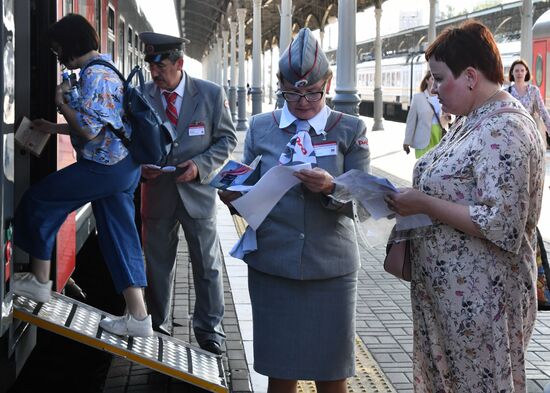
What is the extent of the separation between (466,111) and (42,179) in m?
1.97

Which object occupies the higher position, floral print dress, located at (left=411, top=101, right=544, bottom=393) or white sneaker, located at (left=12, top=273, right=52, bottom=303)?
floral print dress, located at (left=411, top=101, right=544, bottom=393)

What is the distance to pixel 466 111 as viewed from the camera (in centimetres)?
287

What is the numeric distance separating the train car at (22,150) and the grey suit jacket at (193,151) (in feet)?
1.60

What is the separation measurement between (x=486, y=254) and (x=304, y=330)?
94cm

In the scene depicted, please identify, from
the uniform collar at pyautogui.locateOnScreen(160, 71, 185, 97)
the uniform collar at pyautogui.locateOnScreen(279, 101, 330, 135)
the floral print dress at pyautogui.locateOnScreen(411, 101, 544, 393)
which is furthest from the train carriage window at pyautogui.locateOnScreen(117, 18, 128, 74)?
the floral print dress at pyautogui.locateOnScreen(411, 101, 544, 393)

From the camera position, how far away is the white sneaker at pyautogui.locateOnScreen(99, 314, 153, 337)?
162 inches

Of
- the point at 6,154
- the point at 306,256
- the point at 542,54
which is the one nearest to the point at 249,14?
the point at 542,54

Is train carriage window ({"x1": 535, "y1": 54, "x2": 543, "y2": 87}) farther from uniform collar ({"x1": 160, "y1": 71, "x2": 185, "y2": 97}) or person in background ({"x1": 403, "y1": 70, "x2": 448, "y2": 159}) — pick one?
uniform collar ({"x1": 160, "y1": 71, "x2": 185, "y2": 97})

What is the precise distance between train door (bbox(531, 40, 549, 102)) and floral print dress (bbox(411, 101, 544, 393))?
19.9 metres

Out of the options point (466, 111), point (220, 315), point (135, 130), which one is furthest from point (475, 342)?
point (220, 315)

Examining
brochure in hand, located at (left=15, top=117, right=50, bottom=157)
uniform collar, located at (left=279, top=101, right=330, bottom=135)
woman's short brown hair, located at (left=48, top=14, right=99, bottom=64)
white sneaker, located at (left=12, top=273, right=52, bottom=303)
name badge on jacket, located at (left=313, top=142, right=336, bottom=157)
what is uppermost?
woman's short brown hair, located at (left=48, top=14, right=99, bottom=64)

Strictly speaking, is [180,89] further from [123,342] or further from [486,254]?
[486,254]

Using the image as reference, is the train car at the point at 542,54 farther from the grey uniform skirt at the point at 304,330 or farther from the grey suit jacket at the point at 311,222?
the grey uniform skirt at the point at 304,330

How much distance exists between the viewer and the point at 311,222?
11.4 ft
